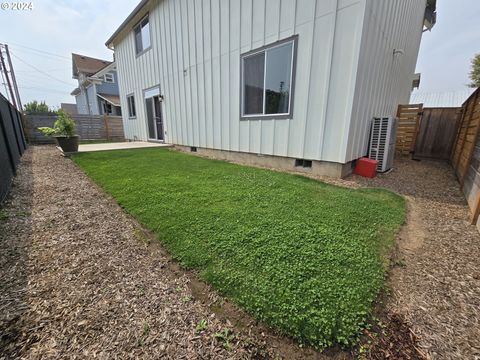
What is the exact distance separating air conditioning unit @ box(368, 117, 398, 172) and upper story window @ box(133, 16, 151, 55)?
8.79 metres

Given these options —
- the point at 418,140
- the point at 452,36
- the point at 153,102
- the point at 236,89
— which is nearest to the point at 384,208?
the point at 236,89

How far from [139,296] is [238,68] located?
17.1 feet

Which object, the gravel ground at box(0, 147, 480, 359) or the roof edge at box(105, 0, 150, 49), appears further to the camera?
the roof edge at box(105, 0, 150, 49)

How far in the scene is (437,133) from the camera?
6.68 m

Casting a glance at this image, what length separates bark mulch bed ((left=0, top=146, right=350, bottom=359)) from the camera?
104cm

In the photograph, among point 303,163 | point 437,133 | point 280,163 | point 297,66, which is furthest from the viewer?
point 437,133

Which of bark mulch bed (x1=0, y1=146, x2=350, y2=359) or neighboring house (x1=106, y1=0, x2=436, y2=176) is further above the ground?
neighboring house (x1=106, y1=0, x2=436, y2=176)

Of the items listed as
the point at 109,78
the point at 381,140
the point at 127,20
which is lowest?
the point at 381,140

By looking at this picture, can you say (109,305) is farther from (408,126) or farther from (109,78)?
(109,78)

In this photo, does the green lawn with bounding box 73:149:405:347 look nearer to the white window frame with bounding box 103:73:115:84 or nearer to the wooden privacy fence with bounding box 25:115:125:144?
the wooden privacy fence with bounding box 25:115:125:144

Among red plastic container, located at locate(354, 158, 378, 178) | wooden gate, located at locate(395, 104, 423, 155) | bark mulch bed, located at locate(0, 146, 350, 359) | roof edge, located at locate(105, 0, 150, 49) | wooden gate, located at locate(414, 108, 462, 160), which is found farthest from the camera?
roof edge, located at locate(105, 0, 150, 49)

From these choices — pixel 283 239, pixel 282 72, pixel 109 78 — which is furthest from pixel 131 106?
pixel 109 78

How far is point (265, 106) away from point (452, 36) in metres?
14.5

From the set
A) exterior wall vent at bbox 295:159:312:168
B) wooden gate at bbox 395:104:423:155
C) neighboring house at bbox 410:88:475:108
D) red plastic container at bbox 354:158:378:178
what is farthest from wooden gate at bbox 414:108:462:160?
neighboring house at bbox 410:88:475:108
